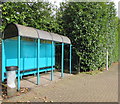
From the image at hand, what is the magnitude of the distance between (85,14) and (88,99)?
20.5 ft

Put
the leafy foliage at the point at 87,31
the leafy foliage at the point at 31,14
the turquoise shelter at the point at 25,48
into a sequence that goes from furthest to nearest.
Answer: the leafy foliage at the point at 87,31, the leafy foliage at the point at 31,14, the turquoise shelter at the point at 25,48

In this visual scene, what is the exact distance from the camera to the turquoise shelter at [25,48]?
5.14 m

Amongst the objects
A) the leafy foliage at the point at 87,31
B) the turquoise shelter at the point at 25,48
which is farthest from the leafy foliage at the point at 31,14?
the leafy foliage at the point at 87,31

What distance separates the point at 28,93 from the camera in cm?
479

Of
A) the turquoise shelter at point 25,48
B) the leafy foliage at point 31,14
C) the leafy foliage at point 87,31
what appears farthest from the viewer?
the leafy foliage at point 87,31

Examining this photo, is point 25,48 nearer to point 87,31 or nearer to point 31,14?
point 31,14

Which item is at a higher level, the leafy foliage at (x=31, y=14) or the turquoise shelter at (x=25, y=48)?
the leafy foliage at (x=31, y=14)

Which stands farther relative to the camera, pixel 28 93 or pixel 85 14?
pixel 85 14

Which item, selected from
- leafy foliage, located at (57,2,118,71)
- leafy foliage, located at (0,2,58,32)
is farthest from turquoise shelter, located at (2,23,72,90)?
leafy foliage, located at (57,2,118,71)

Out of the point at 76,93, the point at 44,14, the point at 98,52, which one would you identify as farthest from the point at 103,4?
the point at 76,93

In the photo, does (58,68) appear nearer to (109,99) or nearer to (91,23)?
(91,23)

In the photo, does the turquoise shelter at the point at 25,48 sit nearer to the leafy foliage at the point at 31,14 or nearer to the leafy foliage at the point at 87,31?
the leafy foliage at the point at 31,14

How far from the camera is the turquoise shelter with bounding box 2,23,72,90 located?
514 centimetres

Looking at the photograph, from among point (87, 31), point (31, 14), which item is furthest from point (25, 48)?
point (87, 31)
